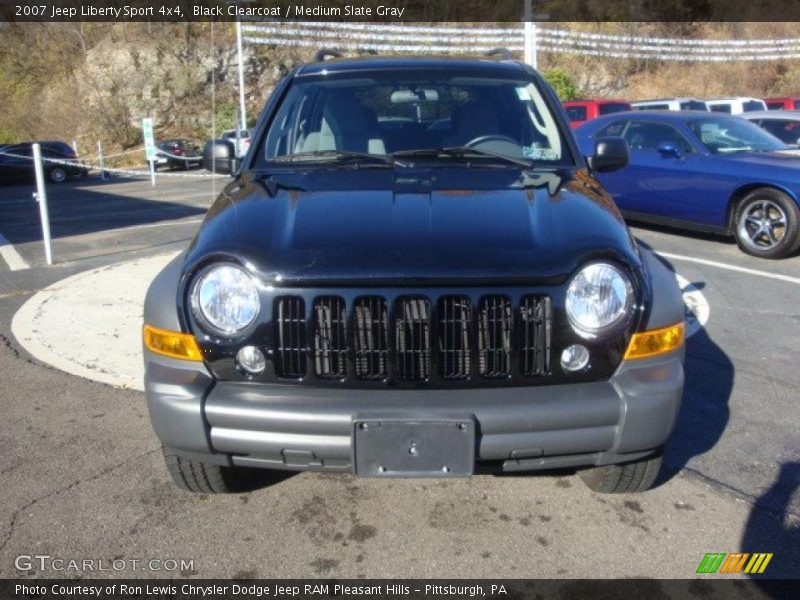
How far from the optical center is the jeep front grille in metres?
2.59

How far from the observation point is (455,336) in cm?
262

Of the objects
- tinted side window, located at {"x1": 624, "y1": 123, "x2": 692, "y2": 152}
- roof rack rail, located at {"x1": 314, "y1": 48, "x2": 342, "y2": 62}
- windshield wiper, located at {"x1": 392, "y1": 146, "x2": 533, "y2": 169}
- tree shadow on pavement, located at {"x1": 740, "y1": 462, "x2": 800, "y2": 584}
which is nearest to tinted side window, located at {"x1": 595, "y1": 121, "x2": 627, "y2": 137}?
tinted side window, located at {"x1": 624, "y1": 123, "x2": 692, "y2": 152}

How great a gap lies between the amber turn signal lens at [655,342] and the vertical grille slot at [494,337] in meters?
0.46

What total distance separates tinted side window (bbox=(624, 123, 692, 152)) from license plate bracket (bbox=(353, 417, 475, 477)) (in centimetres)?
760

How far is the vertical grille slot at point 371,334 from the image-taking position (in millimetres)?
2592

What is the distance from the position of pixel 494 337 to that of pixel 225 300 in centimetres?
98

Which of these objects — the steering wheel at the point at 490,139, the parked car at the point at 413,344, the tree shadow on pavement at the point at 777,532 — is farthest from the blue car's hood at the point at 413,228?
the tree shadow on pavement at the point at 777,532

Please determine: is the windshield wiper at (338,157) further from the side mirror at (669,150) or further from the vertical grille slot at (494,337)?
the side mirror at (669,150)

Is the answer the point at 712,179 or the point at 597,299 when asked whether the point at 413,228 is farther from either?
the point at 712,179

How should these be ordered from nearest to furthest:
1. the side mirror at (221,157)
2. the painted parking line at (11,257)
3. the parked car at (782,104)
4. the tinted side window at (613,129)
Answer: the side mirror at (221,157) < the painted parking line at (11,257) < the tinted side window at (613,129) < the parked car at (782,104)

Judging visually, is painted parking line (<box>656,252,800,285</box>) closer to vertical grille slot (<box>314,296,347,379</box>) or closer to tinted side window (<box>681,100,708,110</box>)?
vertical grille slot (<box>314,296,347,379</box>)

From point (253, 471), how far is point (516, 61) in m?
2.83

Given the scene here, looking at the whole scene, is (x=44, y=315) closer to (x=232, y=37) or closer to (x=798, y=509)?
(x=798, y=509)

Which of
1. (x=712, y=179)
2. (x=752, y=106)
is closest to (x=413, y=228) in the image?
(x=712, y=179)
